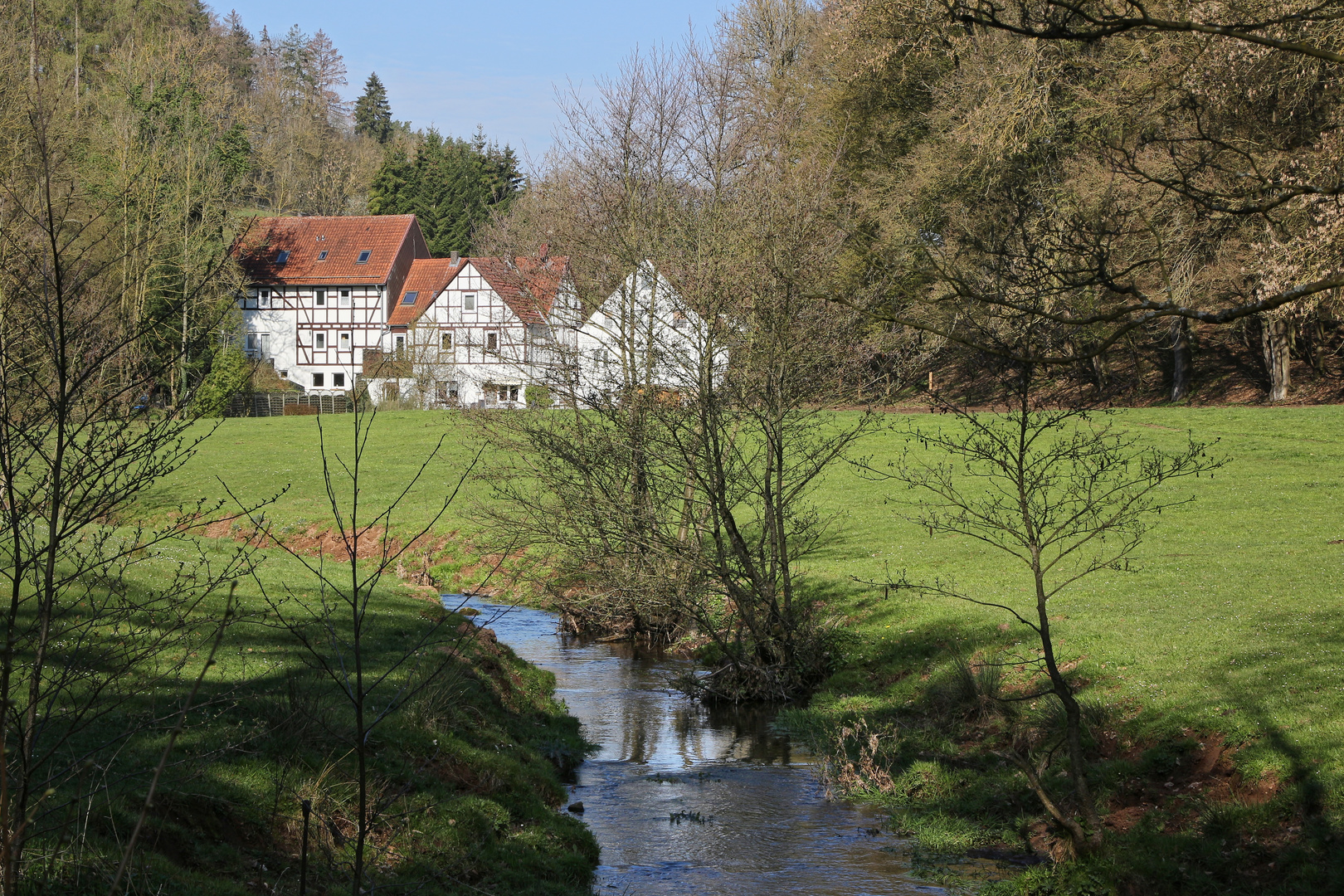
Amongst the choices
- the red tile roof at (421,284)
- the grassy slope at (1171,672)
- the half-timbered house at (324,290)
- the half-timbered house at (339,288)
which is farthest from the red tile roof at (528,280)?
the half-timbered house at (324,290)

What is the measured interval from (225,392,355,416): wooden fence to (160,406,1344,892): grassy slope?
1066 inches

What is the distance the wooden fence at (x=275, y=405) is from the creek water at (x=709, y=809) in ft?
144

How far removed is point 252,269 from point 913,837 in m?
65.6

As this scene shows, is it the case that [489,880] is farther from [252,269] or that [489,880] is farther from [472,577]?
[252,269]

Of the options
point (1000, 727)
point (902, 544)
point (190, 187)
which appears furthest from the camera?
point (190, 187)

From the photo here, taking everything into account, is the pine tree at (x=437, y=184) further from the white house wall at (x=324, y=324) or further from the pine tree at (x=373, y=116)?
the pine tree at (x=373, y=116)

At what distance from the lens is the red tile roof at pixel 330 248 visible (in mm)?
67250

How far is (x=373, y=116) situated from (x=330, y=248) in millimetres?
52719

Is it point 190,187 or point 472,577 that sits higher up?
point 190,187

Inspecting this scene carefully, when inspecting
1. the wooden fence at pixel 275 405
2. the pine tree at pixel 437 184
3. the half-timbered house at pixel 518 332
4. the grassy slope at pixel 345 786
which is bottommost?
the grassy slope at pixel 345 786

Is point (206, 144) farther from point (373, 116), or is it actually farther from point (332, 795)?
point (373, 116)

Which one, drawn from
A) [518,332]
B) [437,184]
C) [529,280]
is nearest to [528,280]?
[529,280]

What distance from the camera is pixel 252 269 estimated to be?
66688mm

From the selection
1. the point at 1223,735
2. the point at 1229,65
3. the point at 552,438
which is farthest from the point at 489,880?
the point at 1229,65
